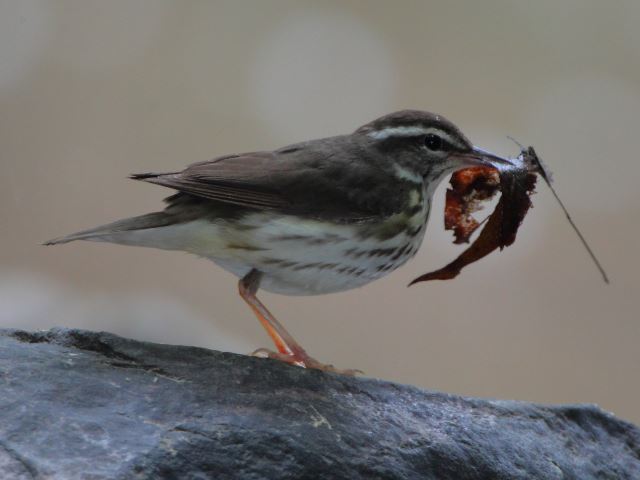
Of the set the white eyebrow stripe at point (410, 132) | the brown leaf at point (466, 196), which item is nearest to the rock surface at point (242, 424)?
the brown leaf at point (466, 196)

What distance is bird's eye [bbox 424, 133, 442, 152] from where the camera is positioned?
13.9ft

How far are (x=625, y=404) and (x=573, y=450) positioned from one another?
3.27 meters

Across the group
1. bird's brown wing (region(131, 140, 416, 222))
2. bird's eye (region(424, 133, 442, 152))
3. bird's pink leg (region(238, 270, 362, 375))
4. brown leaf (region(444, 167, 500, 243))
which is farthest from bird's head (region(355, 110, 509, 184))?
bird's pink leg (region(238, 270, 362, 375))

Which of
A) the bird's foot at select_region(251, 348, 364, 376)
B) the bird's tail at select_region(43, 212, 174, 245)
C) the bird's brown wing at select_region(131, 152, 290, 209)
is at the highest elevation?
the bird's brown wing at select_region(131, 152, 290, 209)

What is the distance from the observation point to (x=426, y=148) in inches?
168

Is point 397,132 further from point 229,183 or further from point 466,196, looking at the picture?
point 229,183

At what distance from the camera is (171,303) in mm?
7047

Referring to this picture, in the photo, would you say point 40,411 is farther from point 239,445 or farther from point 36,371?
point 239,445

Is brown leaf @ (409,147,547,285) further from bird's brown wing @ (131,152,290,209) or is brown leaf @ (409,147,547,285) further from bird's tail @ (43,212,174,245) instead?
bird's tail @ (43,212,174,245)

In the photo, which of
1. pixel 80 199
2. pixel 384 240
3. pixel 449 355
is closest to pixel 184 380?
pixel 384 240

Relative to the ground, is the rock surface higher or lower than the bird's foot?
higher

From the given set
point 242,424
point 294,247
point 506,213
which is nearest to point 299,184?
point 294,247

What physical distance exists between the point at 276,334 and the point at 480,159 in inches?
50.6

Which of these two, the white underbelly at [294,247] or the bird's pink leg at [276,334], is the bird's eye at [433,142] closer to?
the white underbelly at [294,247]
